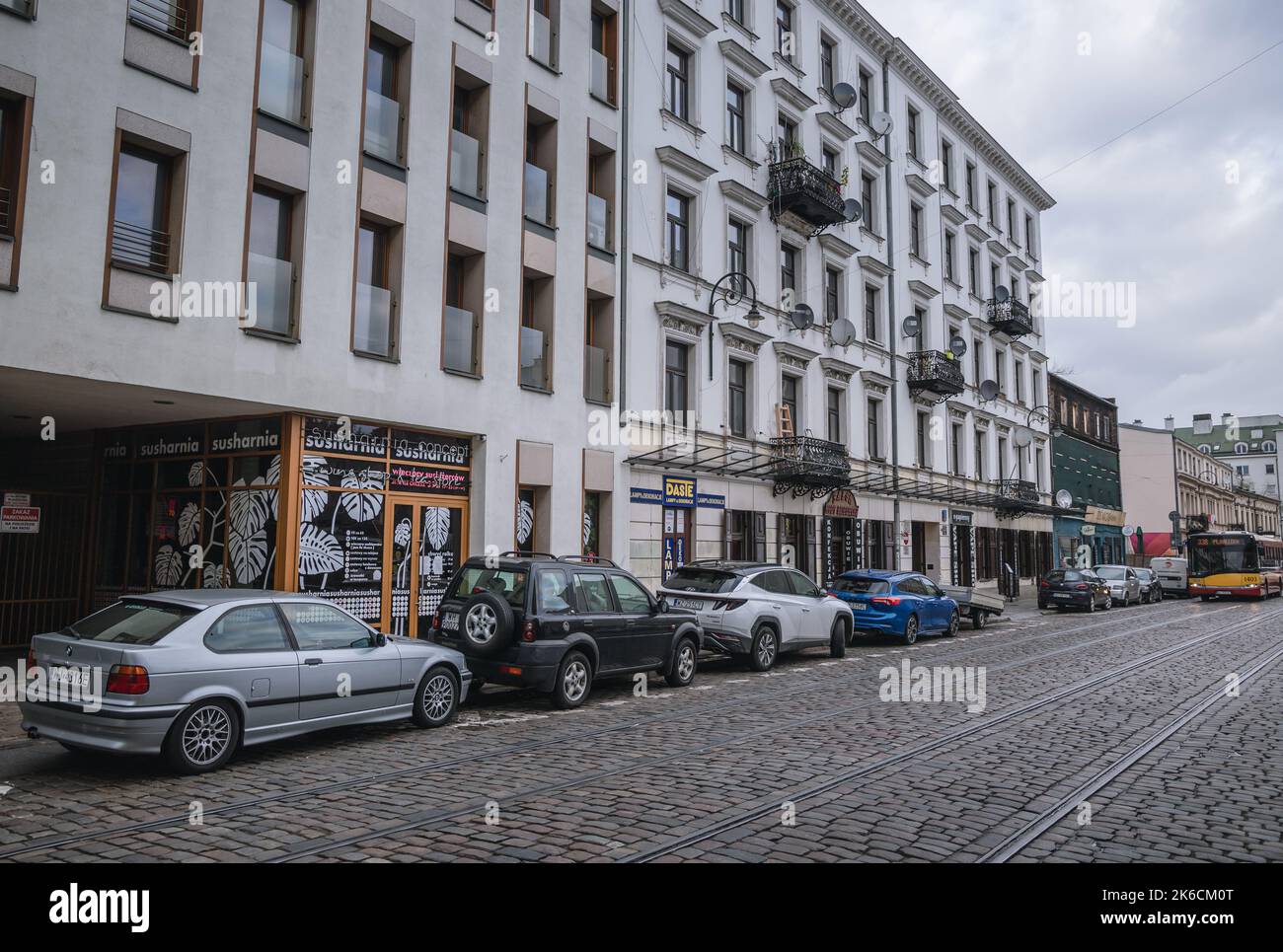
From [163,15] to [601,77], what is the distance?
395 inches

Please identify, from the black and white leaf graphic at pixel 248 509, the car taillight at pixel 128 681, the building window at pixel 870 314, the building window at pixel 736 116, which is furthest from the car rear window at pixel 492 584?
the building window at pixel 870 314

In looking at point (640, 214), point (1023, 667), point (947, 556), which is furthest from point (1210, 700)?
point (947, 556)

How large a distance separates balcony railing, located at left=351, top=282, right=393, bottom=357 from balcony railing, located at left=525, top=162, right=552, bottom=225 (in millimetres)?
4064

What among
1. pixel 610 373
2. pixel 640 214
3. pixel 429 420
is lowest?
pixel 429 420

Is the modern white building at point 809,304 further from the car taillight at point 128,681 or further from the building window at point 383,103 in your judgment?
the car taillight at point 128,681

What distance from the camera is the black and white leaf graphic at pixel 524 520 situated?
17781 mm

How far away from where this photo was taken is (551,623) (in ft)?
35.1

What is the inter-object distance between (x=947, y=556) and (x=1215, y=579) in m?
14.4

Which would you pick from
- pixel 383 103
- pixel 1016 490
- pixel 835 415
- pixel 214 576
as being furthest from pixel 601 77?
pixel 1016 490

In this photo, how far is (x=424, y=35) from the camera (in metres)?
16.3

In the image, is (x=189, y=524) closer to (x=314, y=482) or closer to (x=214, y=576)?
(x=214, y=576)

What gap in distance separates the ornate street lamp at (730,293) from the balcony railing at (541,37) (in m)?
6.12
